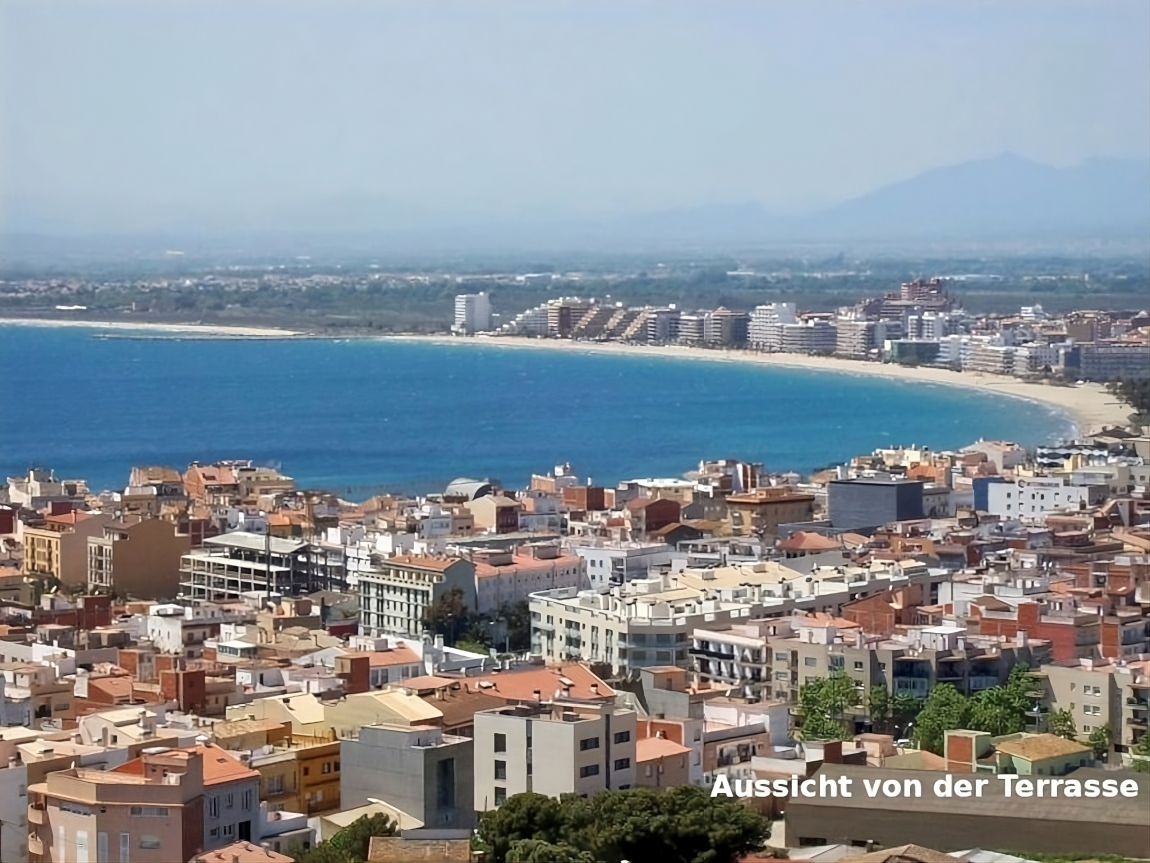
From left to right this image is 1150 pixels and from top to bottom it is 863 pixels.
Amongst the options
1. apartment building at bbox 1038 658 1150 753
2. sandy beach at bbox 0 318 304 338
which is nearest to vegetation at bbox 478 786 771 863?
apartment building at bbox 1038 658 1150 753

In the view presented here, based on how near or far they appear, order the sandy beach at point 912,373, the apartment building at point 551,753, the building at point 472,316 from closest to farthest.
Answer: the apartment building at point 551,753, the sandy beach at point 912,373, the building at point 472,316

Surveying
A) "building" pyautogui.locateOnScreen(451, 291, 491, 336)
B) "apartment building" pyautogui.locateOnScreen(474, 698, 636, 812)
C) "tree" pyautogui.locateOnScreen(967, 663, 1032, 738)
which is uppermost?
"apartment building" pyautogui.locateOnScreen(474, 698, 636, 812)

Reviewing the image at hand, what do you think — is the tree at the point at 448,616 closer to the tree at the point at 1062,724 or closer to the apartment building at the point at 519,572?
the apartment building at the point at 519,572

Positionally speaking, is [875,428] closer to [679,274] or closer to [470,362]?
[470,362]

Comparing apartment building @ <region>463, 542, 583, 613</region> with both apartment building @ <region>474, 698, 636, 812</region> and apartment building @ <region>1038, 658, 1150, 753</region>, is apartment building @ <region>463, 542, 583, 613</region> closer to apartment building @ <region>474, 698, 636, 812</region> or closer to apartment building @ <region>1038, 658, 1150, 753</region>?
apartment building @ <region>1038, 658, 1150, 753</region>

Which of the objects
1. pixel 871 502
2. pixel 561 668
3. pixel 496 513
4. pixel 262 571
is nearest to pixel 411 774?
pixel 561 668

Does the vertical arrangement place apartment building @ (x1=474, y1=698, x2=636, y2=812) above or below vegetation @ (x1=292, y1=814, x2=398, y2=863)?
above

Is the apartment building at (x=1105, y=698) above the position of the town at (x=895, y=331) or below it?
above

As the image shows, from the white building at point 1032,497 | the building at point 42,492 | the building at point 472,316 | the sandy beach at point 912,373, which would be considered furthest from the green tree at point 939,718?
the building at point 472,316
